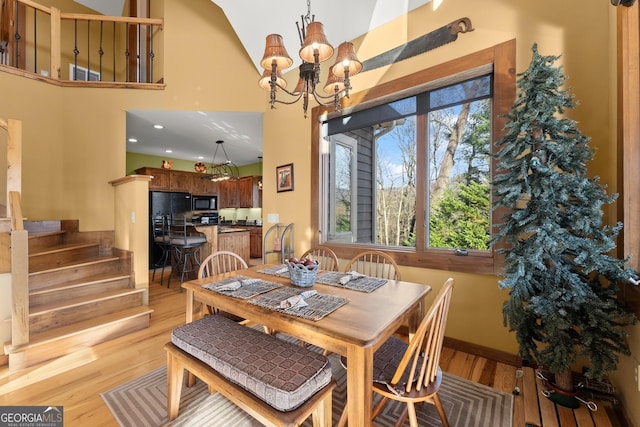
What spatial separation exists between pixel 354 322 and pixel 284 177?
8.81 feet

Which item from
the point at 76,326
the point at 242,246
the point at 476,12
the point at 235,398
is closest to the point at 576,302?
the point at 235,398

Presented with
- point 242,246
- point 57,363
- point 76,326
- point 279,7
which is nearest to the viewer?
point 57,363

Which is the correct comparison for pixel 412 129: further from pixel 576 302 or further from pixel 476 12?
pixel 576 302

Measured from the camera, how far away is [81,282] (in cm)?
289

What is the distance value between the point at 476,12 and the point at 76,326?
4.49m

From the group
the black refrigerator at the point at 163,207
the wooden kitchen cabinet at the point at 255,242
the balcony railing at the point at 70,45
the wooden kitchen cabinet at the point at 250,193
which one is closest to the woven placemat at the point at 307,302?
the balcony railing at the point at 70,45

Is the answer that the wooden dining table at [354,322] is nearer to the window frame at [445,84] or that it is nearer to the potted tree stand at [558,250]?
the potted tree stand at [558,250]

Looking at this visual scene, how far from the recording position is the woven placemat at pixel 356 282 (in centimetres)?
169

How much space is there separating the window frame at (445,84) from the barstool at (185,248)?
2.30 m

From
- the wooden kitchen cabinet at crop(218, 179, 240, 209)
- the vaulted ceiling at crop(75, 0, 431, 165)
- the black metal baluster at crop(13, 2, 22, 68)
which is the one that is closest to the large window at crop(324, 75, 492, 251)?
the vaulted ceiling at crop(75, 0, 431, 165)

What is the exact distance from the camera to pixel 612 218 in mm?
1614

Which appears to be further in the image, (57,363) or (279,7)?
(279,7)

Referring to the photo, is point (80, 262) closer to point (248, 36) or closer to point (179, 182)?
point (248, 36)

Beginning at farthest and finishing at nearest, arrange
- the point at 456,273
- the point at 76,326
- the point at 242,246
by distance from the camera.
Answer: the point at 242,246 → the point at 76,326 → the point at 456,273
